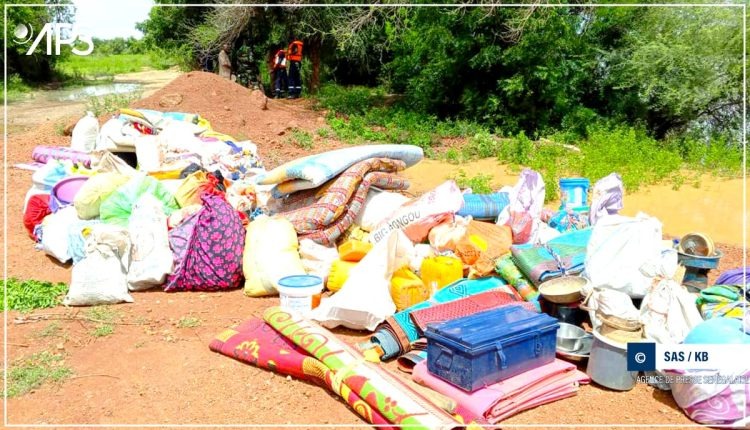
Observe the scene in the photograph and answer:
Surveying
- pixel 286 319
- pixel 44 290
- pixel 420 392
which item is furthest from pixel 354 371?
pixel 44 290

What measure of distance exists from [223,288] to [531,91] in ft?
24.3

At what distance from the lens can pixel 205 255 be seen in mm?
4262

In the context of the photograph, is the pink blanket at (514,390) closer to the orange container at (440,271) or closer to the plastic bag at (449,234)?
the orange container at (440,271)

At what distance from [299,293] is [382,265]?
516 mm

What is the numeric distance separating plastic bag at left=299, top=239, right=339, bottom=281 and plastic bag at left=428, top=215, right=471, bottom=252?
2.27ft

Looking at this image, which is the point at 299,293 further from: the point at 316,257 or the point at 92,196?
the point at 92,196

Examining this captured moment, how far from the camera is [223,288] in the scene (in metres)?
4.34

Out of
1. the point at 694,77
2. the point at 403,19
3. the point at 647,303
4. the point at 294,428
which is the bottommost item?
the point at 294,428

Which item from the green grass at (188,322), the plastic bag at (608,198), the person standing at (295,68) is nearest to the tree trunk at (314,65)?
the person standing at (295,68)

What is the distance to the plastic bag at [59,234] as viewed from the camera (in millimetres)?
4762

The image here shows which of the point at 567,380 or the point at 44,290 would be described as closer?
the point at 567,380

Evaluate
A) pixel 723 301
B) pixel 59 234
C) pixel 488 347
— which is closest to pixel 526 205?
pixel 723 301

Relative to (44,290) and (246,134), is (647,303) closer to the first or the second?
(44,290)

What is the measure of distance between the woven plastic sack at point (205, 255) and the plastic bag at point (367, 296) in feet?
2.91
